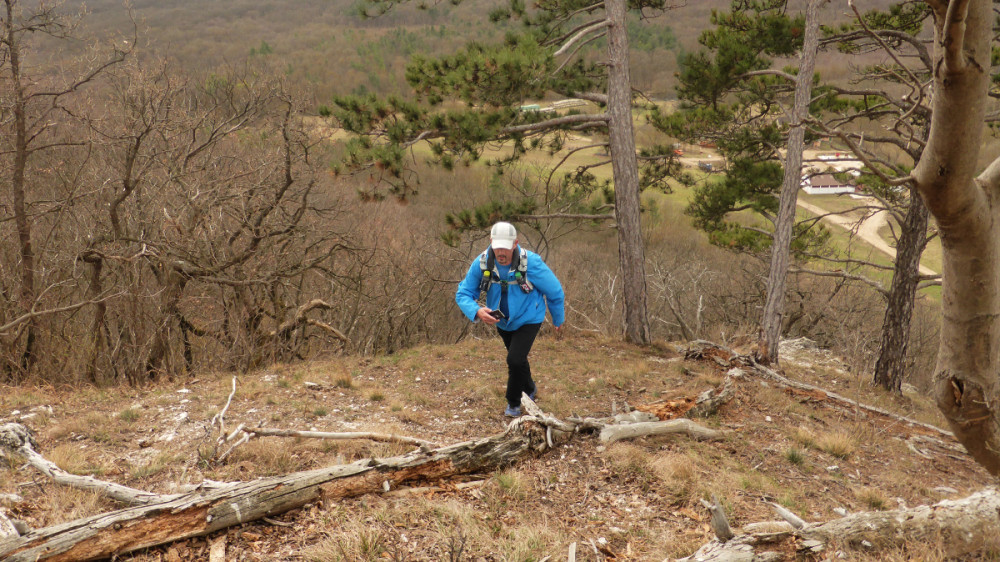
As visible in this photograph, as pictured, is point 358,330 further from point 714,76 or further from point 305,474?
point 305,474

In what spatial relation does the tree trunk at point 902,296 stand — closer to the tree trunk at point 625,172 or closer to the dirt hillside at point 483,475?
the dirt hillside at point 483,475

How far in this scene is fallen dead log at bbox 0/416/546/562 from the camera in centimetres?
290

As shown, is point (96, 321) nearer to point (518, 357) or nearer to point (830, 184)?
point (518, 357)

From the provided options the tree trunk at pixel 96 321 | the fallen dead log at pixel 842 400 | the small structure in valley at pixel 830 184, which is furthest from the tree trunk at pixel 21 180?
the small structure in valley at pixel 830 184

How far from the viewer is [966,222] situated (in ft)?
7.18

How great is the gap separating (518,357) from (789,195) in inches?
204

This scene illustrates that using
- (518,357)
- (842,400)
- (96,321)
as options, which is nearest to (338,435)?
(518,357)

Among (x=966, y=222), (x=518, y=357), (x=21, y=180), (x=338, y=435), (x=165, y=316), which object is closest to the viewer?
(x=966, y=222)

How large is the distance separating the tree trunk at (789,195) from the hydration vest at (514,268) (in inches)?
183

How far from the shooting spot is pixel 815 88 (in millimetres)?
9492

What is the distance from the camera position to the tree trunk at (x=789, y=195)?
7.92m

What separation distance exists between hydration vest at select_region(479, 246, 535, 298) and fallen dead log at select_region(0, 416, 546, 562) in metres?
1.47

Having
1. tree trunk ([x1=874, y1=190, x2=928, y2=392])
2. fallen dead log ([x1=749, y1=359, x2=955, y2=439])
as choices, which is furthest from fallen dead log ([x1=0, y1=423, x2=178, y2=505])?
tree trunk ([x1=874, y1=190, x2=928, y2=392])

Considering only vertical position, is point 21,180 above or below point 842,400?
above
